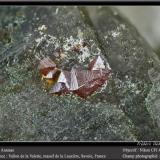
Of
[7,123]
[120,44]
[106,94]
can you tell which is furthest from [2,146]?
[120,44]

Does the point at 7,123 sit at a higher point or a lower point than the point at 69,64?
lower

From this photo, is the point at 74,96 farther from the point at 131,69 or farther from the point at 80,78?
the point at 131,69

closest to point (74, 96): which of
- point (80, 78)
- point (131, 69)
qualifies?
point (80, 78)

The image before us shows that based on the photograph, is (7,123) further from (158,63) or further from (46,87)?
(158,63)
